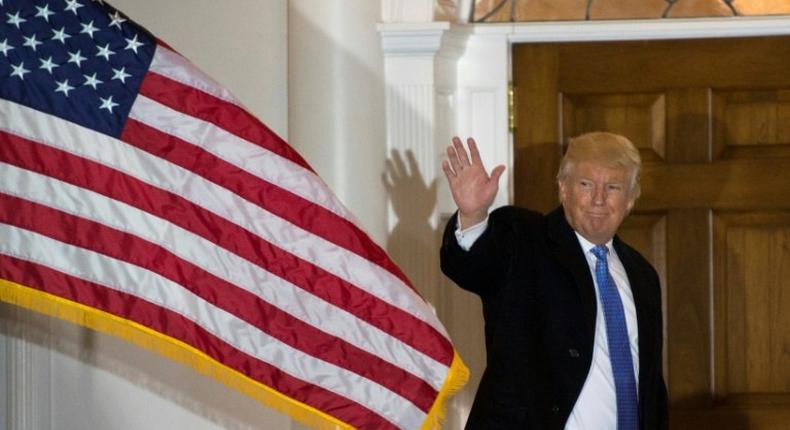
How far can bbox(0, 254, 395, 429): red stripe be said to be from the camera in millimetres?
4020

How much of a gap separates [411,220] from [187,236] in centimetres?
165

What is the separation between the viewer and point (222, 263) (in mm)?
4133

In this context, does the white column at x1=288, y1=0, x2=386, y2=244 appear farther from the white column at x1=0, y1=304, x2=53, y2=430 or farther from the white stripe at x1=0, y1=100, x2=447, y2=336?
the white stripe at x1=0, y1=100, x2=447, y2=336

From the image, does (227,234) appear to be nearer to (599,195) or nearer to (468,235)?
(468,235)

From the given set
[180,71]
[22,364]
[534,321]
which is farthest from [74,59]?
[22,364]

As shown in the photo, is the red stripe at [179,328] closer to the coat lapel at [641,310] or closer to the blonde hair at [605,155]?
the coat lapel at [641,310]

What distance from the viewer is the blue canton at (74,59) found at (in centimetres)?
397

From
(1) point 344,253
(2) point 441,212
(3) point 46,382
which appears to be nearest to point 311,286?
(1) point 344,253

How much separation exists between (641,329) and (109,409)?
Result: 7.23 feet

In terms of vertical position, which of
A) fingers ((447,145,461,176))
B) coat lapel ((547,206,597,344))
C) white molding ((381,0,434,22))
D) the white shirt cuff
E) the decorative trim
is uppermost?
white molding ((381,0,434,22))

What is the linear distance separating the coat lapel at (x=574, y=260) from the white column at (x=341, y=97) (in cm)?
118

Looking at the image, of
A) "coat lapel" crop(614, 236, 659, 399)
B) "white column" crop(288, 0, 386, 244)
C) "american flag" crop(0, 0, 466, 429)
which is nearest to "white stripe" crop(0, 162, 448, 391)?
"american flag" crop(0, 0, 466, 429)

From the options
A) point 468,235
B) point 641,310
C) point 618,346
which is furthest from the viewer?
point 641,310

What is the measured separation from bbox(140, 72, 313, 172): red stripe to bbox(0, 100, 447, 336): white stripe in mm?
144
